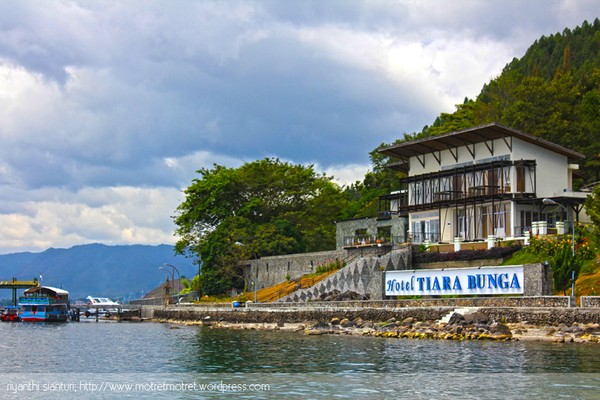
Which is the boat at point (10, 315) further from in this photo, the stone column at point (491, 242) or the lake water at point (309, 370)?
the stone column at point (491, 242)

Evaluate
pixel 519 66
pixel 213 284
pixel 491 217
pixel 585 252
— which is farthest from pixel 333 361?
pixel 519 66

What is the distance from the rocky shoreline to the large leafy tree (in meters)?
29.4


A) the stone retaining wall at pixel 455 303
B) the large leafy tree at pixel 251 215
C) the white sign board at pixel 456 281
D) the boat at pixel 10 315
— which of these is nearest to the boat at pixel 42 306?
the boat at pixel 10 315

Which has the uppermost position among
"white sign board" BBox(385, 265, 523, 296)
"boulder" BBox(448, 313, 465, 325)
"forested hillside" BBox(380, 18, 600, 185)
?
"forested hillside" BBox(380, 18, 600, 185)

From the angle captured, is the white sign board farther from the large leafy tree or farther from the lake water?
the large leafy tree

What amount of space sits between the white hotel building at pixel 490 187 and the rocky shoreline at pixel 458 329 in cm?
Answer: 1575

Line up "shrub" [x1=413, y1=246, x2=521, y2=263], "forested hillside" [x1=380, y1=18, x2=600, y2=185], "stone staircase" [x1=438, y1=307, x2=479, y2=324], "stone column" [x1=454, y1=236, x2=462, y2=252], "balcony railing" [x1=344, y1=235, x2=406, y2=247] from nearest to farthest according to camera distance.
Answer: "stone staircase" [x1=438, y1=307, x2=479, y2=324], "shrub" [x1=413, y1=246, x2=521, y2=263], "stone column" [x1=454, y1=236, x2=462, y2=252], "balcony railing" [x1=344, y1=235, x2=406, y2=247], "forested hillside" [x1=380, y1=18, x2=600, y2=185]

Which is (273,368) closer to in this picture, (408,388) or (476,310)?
(408,388)

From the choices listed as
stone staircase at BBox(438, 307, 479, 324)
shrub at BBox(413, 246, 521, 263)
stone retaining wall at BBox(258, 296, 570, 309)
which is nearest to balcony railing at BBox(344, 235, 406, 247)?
shrub at BBox(413, 246, 521, 263)

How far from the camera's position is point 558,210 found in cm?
7700

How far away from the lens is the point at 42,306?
108938mm

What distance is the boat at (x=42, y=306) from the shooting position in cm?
10862

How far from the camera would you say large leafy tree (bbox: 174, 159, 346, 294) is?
98.8 meters

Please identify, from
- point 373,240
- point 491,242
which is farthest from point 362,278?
point 491,242
